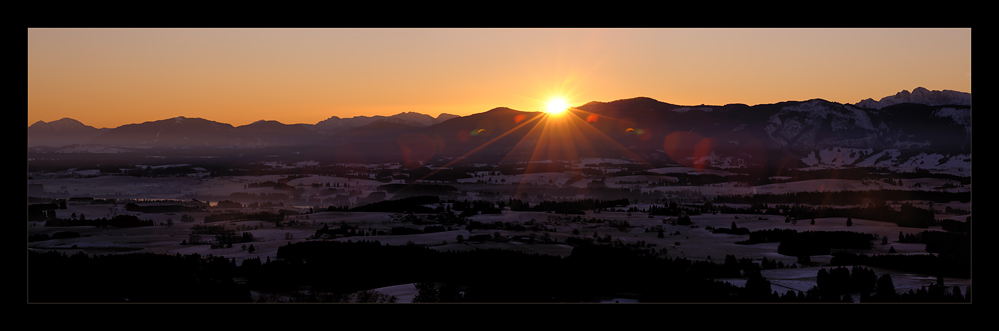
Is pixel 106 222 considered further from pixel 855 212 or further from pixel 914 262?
pixel 855 212

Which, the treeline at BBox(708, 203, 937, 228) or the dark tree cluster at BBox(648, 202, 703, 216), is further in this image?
the dark tree cluster at BBox(648, 202, 703, 216)

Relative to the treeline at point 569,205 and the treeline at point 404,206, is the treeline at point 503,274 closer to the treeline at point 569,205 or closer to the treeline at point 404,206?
the treeline at point 404,206

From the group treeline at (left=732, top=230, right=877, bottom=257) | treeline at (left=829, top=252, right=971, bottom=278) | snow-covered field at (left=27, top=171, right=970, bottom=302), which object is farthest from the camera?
treeline at (left=732, top=230, right=877, bottom=257)

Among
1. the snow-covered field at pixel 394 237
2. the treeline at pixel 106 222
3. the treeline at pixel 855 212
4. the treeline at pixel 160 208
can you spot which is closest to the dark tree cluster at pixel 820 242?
the snow-covered field at pixel 394 237

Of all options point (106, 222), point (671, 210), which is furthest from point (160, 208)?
point (671, 210)

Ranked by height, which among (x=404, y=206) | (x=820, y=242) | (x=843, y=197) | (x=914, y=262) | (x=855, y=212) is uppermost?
(x=404, y=206)

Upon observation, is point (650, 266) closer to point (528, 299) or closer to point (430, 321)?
point (528, 299)

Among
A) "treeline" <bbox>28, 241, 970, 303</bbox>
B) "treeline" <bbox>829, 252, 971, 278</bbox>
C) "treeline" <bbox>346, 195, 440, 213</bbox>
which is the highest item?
"treeline" <bbox>346, 195, 440, 213</bbox>

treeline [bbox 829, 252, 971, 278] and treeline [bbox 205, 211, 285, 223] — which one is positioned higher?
treeline [bbox 205, 211, 285, 223]

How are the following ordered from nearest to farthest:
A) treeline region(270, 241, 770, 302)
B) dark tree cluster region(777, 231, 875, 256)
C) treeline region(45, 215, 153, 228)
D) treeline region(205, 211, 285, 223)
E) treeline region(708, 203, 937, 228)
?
1. treeline region(270, 241, 770, 302)
2. dark tree cluster region(777, 231, 875, 256)
3. treeline region(45, 215, 153, 228)
4. treeline region(205, 211, 285, 223)
5. treeline region(708, 203, 937, 228)

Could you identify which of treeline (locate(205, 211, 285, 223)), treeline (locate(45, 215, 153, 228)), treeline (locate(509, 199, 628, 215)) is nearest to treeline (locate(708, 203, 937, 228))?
treeline (locate(509, 199, 628, 215))

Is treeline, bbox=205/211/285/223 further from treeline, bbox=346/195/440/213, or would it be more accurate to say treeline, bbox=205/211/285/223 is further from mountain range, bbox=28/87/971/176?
mountain range, bbox=28/87/971/176

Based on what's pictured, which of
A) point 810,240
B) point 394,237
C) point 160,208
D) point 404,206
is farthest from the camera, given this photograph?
point 404,206
